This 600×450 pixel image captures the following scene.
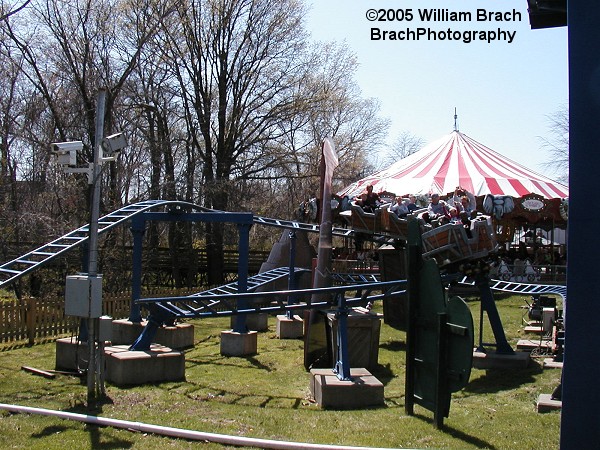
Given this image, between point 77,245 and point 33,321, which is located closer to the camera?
point 77,245

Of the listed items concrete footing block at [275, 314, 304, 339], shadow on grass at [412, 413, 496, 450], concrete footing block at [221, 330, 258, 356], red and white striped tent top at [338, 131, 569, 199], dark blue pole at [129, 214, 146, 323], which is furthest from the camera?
red and white striped tent top at [338, 131, 569, 199]

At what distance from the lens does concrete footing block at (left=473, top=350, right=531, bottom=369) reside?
11.4 m

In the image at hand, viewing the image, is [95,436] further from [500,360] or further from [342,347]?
[500,360]

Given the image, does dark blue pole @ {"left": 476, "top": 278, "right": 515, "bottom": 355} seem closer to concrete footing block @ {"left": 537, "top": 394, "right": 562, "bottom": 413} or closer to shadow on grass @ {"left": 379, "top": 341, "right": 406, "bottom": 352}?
shadow on grass @ {"left": 379, "top": 341, "right": 406, "bottom": 352}

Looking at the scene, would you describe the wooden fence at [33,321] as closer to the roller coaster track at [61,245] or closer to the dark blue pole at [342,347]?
the roller coaster track at [61,245]

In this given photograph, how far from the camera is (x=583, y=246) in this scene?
14.0 feet

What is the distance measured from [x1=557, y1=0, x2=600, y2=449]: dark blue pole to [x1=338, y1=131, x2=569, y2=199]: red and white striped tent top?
20.3 m

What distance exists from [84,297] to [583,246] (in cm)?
595

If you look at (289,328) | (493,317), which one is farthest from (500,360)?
(289,328)

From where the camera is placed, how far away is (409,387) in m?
7.12

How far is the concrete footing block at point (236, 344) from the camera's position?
522 inches

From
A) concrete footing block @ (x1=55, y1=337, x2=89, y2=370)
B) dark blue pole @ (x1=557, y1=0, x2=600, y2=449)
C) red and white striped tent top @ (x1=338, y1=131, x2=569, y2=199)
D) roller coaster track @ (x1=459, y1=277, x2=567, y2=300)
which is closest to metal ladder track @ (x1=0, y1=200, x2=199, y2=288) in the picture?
concrete footing block @ (x1=55, y1=337, x2=89, y2=370)

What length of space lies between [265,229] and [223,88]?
465 inches

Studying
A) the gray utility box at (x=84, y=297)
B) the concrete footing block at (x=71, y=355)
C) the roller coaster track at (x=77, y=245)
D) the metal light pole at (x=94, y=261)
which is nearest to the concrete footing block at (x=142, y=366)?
the concrete footing block at (x=71, y=355)
